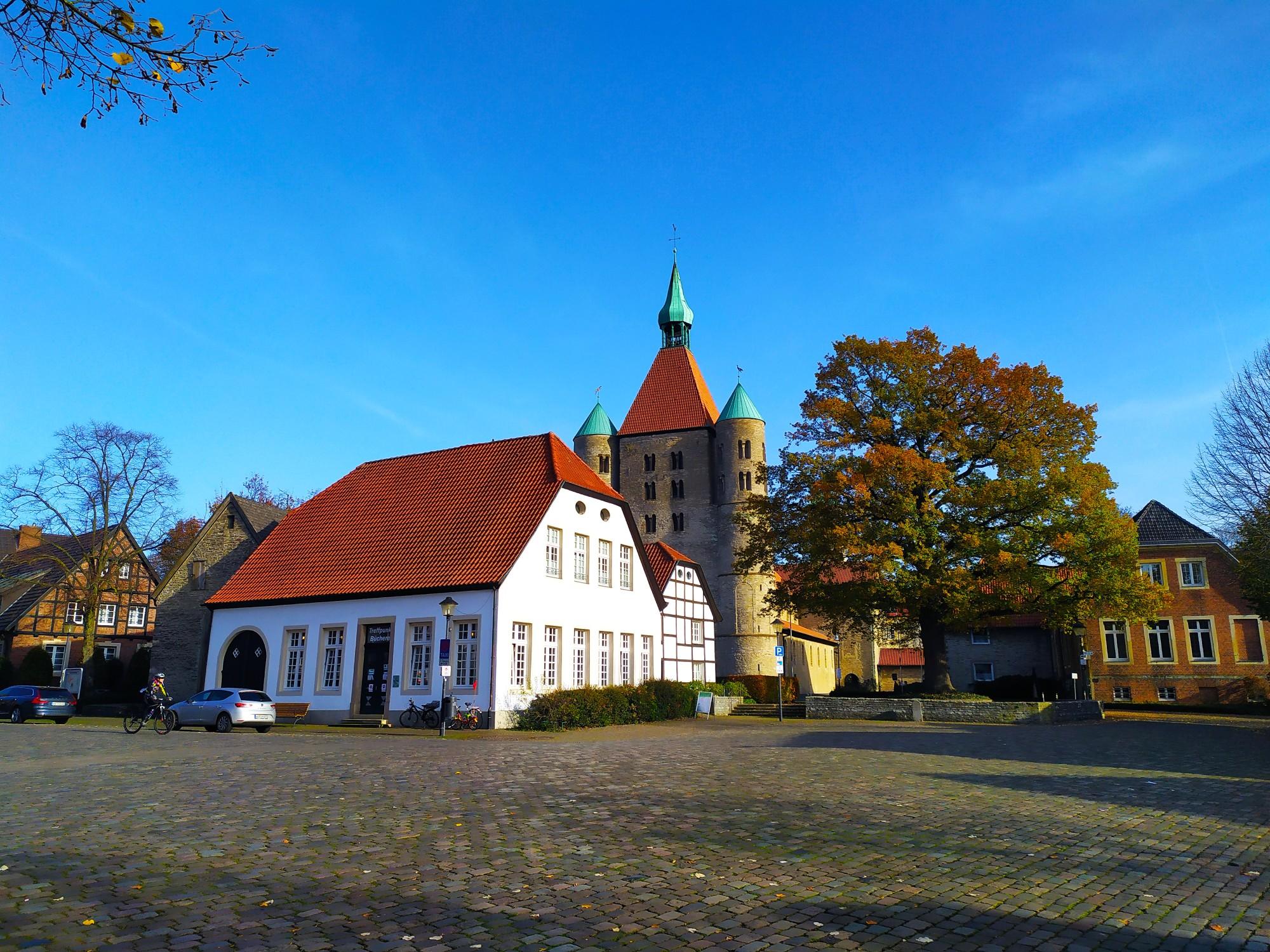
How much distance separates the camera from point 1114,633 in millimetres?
45938

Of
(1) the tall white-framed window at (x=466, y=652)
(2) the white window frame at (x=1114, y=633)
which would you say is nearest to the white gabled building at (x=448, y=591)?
(1) the tall white-framed window at (x=466, y=652)

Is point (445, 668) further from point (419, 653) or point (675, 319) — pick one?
point (675, 319)

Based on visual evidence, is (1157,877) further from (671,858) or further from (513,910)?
(513,910)

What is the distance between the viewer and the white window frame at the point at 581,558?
1346 inches

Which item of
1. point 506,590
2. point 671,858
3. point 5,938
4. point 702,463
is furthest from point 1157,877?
point 702,463

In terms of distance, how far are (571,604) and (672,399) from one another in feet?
151

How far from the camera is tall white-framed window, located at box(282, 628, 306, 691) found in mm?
33156

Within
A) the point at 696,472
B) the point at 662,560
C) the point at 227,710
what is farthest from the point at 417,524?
the point at 696,472

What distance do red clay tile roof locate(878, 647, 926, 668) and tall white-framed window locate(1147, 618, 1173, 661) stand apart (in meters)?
28.5

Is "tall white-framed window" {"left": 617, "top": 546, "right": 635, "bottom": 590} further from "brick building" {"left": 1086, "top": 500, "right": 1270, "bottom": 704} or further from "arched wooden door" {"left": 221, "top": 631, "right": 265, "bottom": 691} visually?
"brick building" {"left": 1086, "top": 500, "right": 1270, "bottom": 704}

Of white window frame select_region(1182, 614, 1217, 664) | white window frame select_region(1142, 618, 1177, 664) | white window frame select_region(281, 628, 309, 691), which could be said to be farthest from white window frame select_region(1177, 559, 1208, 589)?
white window frame select_region(281, 628, 309, 691)

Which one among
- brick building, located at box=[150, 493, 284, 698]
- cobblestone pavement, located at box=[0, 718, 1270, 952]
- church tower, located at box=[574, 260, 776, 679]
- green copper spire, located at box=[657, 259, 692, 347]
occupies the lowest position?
cobblestone pavement, located at box=[0, 718, 1270, 952]

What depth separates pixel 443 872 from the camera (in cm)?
755

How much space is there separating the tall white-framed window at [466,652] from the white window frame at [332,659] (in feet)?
16.4
